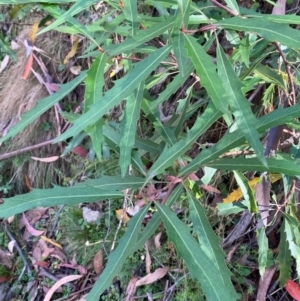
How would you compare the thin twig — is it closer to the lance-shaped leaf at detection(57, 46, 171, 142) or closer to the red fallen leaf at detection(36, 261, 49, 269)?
the red fallen leaf at detection(36, 261, 49, 269)

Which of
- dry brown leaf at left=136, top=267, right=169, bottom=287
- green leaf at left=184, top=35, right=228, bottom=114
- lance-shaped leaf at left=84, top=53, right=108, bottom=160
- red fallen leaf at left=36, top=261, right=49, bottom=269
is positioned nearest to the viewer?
green leaf at left=184, top=35, right=228, bottom=114

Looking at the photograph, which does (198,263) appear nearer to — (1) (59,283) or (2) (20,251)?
(1) (59,283)

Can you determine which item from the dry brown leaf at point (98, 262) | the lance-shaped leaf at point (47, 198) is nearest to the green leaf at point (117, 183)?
the lance-shaped leaf at point (47, 198)

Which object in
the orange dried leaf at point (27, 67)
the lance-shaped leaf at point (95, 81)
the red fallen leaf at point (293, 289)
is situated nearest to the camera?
the lance-shaped leaf at point (95, 81)

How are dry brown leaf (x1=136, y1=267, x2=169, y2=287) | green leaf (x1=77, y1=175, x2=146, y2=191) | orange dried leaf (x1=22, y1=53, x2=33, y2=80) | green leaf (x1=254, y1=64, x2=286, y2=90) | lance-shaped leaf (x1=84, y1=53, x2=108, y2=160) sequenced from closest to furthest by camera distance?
lance-shaped leaf (x1=84, y1=53, x2=108, y2=160) → green leaf (x1=77, y1=175, x2=146, y2=191) → green leaf (x1=254, y1=64, x2=286, y2=90) → dry brown leaf (x1=136, y1=267, x2=169, y2=287) → orange dried leaf (x1=22, y1=53, x2=33, y2=80)

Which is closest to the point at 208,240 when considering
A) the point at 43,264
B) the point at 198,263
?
the point at 198,263

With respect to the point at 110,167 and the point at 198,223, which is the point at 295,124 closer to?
the point at 198,223

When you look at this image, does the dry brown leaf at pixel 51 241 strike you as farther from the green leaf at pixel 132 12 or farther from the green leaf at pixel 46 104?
the green leaf at pixel 132 12

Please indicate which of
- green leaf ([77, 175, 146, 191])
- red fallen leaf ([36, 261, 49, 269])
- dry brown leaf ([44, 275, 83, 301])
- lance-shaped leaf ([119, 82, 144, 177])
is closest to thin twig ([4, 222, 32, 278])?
red fallen leaf ([36, 261, 49, 269])
